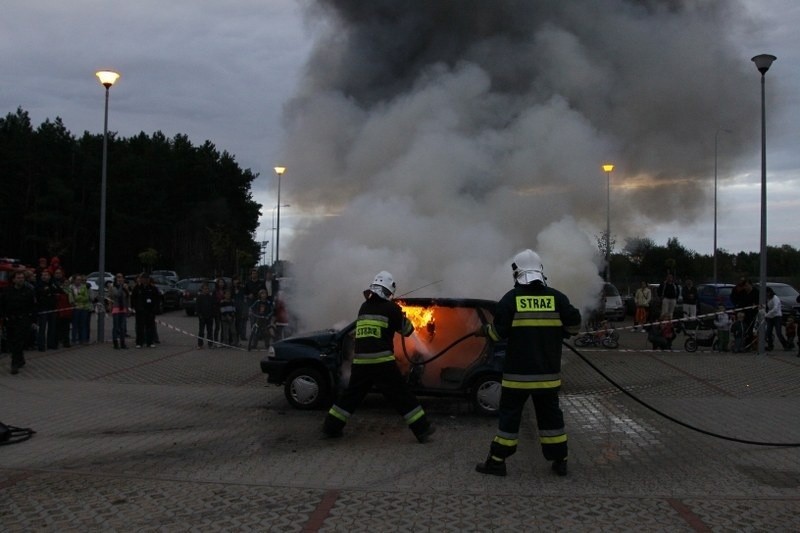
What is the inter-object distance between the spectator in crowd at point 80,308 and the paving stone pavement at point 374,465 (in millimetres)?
4576

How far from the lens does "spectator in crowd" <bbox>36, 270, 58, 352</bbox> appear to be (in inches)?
540

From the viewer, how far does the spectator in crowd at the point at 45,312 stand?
1373cm

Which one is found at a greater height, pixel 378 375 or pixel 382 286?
pixel 382 286

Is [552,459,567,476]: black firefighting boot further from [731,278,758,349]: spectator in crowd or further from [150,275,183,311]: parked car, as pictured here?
[150,275,183,311]: parked car

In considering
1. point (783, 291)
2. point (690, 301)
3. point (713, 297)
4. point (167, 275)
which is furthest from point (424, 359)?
point (167, 275)

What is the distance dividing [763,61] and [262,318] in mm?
11132

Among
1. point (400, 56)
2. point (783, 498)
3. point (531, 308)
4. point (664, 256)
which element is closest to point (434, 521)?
point (531, 308)

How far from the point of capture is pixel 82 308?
15086 mm

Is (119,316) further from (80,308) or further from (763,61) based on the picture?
(763,61)

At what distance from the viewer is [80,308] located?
15.1 metres

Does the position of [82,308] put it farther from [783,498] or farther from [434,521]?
[783,498]

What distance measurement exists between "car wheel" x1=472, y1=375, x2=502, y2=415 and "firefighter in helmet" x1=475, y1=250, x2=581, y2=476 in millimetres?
2237

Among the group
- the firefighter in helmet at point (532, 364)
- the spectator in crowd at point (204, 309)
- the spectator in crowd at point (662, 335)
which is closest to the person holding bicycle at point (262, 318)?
the spectator in crowd at point (204, 309)

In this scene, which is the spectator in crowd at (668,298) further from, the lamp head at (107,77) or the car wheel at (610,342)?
the lamp head at (107,77)
